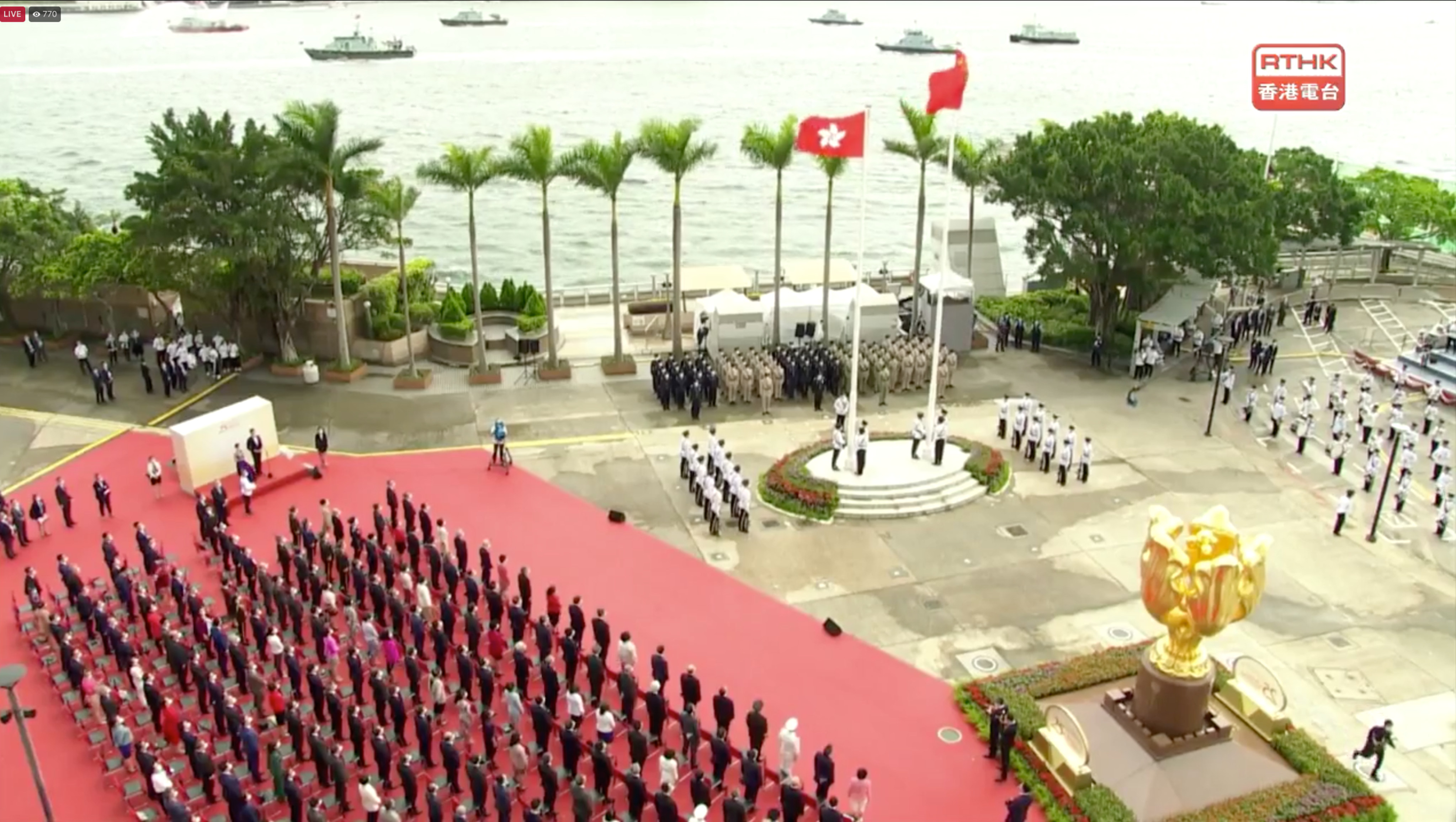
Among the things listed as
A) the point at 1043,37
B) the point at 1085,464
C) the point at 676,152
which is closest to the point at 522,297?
the point at 676,152

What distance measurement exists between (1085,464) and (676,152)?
1369cm

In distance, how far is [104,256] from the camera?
32.4 metres

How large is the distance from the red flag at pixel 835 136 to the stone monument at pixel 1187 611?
37.6ft

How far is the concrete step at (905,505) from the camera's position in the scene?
24.1m

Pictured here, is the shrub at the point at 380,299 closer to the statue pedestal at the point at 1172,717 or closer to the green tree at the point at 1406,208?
the statue pedestal at the point at 1172,717

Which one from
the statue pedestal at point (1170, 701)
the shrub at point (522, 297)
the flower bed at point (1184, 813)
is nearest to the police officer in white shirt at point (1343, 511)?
the flower bed at point (1184, 813)

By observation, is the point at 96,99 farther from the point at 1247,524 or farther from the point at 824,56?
the point at 1247,524

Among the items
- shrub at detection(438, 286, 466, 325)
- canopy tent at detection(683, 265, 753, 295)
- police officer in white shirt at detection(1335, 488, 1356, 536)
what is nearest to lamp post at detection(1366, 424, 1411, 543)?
police officer in white shirt at detection(1335, 488, 1356, 536)

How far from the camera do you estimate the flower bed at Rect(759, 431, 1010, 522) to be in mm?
24172

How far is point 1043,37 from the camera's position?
135 meters

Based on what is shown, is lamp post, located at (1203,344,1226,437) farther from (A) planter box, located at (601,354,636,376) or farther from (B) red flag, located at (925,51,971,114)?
(A) planter box, located at (601,354,636,376)

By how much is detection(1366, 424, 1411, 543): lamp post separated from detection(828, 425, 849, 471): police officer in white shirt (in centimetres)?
1073

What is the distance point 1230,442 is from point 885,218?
3904 cm

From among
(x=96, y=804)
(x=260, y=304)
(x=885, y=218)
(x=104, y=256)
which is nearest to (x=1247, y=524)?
(x=96, y=804)
